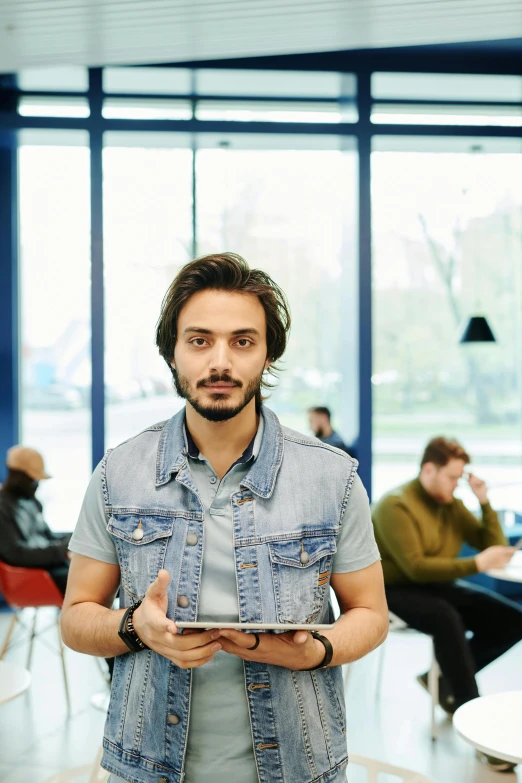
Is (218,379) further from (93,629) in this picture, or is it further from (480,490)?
(480,490)

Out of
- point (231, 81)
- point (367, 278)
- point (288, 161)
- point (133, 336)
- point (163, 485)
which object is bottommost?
Result: point (163, 485)

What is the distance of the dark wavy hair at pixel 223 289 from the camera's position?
151cm

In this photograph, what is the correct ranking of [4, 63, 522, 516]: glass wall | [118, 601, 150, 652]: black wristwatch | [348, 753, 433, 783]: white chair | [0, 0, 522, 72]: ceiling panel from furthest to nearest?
[4, 63, 522, 516]: glass wall
[0, 0, 522, 72]: ceiling panel
[348, 753, 433, 783]: white chair
[118, 601, 150, 652]: black wristwatch

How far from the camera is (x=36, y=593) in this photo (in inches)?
172

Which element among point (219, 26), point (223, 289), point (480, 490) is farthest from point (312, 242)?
point (223, 289)

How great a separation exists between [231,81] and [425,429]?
10.7 feet

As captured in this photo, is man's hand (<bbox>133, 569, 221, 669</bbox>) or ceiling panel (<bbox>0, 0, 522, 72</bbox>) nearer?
man's hand (<bbox>133, 569, 221, 669</bbox>)

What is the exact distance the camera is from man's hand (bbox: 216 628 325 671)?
1254mm

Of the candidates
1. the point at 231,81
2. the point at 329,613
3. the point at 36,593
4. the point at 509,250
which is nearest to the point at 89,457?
the point at 36,593

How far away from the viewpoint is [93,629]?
1.43 m

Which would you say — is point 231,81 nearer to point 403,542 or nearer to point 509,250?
point 509,250

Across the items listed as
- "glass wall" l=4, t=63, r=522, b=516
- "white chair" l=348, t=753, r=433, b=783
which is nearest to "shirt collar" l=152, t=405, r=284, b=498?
"white chair" l=348, t=753, r=433, b=783

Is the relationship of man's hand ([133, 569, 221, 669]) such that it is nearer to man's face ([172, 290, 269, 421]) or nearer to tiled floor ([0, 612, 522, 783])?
man's face ([172, 290, 269, 421])

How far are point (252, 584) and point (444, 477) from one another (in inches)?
107
